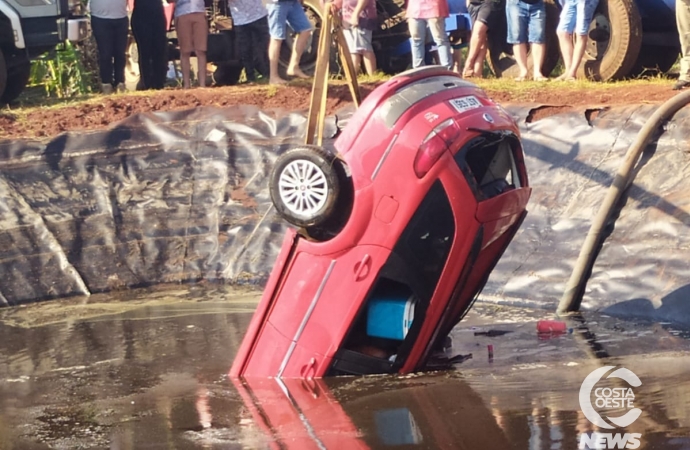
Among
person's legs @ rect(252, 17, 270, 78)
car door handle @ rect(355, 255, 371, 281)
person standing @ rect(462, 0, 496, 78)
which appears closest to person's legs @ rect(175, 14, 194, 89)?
person's legs @ rect(252, 17, 270, 78)

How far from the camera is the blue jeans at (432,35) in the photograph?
12078 mm

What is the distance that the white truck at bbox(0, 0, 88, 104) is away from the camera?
41.4 ft

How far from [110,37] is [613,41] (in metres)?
5.61

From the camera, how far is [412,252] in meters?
6.25

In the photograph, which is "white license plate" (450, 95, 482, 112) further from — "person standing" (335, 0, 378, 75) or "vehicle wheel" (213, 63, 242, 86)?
"vehicle wheel" (213, 63, 242, 86)

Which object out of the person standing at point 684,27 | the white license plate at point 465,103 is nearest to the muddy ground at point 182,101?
the person standing at point 684,27

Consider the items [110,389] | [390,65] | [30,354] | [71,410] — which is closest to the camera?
[71,410]

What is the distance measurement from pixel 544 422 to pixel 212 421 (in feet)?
5.75

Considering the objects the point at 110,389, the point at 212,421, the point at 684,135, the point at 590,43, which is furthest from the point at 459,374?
the point at 590,43

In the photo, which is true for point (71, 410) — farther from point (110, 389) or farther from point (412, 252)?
point (412, 252)

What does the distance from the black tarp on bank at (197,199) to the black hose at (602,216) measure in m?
0.16

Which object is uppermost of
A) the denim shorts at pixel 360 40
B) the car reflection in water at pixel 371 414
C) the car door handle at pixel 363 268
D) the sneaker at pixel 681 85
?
the denim shorts at pixel 360 40

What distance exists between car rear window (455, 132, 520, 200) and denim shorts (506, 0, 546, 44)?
5.57 m

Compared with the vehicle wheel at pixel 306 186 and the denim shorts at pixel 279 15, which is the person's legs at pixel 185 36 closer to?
the denim shorts at pixel 279 15
